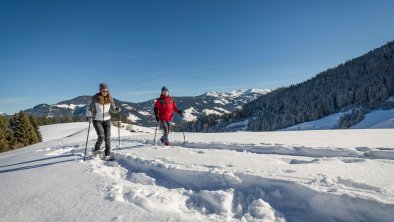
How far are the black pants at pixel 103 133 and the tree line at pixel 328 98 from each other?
3669 inches

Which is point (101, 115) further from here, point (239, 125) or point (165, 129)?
point (239, 125)

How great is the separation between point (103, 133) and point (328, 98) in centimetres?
13236

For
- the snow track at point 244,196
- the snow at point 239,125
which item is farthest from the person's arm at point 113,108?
the snow at point 239,125

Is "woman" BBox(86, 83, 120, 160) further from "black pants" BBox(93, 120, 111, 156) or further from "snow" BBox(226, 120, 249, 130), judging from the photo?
"snow" BBox(226, 120, 249, 130)

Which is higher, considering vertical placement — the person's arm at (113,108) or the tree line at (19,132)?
the person's arm at (113,108)

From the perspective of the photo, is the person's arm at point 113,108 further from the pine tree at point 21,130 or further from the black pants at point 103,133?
the pine tree at point 21,130

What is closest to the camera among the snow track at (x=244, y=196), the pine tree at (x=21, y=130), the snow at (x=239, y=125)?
the snow track at (x=244, y=196)

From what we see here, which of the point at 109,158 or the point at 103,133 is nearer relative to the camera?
the point at 109,158

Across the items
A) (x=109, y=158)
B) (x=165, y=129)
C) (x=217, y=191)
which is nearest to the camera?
(x=217, y=191)

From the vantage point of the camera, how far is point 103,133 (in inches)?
437

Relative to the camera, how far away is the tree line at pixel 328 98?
115m

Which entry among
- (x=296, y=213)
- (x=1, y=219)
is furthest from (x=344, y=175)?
(x=1, y=219)

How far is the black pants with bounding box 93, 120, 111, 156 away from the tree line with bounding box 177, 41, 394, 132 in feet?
306

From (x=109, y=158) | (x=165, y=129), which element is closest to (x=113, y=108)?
(x=109, y=158)
